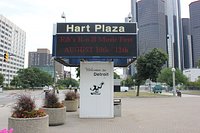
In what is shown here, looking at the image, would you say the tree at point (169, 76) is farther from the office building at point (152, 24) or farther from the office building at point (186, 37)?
the office building at point (152, 24)

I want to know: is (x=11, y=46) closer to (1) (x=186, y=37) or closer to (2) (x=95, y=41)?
(1) (x=186, y=37)

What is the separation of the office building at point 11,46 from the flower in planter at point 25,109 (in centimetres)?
12523

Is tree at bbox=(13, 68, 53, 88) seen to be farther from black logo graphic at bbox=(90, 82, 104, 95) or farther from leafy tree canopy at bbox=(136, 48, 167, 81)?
black logo graphic at bbox=(90, 82, 104, 95)

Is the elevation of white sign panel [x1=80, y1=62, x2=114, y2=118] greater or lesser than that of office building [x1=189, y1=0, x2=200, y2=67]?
lesser

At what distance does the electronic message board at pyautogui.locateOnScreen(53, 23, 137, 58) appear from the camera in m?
12.7

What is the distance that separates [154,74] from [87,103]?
2900cm

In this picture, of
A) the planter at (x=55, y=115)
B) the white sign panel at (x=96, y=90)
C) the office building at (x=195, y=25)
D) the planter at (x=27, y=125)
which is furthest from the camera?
the office building at (x=195, y=25)

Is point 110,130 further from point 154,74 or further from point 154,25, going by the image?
point 154,25

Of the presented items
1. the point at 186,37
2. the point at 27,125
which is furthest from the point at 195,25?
the point at 27,125

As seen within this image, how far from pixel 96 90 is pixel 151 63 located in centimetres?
2796

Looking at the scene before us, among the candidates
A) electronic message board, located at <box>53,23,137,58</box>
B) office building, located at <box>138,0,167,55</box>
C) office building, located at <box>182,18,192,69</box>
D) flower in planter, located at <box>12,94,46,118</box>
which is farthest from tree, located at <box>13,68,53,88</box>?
flower in planter, located at <box>12,94,46,118</box>

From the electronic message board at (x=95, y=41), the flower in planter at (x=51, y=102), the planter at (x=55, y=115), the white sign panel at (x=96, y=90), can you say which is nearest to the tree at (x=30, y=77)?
the white sign panel at (x=96, y=90)

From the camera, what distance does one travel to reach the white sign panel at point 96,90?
1411cm

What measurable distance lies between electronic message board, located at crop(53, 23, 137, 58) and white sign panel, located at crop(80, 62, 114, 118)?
1.77 m
